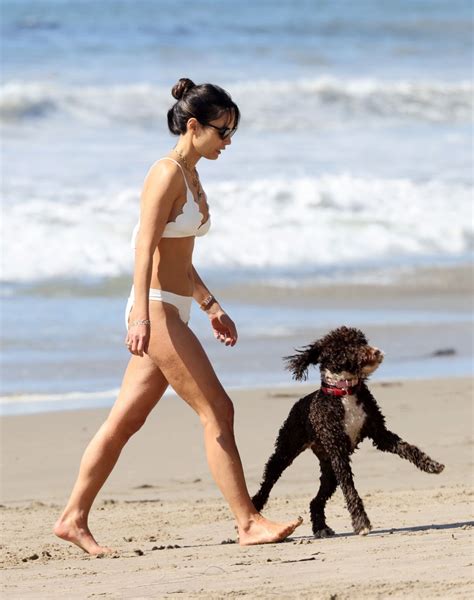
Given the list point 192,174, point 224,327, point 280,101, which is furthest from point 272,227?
point 192,174

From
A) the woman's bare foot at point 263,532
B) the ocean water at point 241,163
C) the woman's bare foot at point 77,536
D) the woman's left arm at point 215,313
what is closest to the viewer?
the woman's bare foot at point 263,532

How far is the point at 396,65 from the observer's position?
100ft

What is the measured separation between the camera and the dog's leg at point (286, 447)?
5328 millimetres

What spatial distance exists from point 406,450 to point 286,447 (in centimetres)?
53

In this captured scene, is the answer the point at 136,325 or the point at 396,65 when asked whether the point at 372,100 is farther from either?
the point at 136,325

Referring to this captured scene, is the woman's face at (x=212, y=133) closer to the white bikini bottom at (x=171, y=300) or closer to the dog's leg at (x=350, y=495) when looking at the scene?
the white bikini bottom at (x=171, y=300)

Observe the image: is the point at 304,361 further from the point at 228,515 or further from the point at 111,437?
the point at 228,515

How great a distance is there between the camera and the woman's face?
510 cm

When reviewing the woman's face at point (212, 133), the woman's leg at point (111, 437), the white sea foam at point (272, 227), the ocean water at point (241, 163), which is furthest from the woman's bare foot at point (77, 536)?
the white sea foam at point (272, 227)

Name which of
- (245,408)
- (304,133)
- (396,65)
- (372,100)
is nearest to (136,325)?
(245,408)

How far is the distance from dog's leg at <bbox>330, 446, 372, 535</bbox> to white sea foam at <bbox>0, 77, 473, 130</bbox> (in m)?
17.7

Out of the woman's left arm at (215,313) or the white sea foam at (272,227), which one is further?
the white sea foam at (272,227)

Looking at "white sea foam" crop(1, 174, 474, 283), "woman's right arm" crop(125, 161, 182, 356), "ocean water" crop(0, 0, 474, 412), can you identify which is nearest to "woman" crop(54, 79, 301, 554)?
"woman's right arm" crop(125, 161, 182, 356)

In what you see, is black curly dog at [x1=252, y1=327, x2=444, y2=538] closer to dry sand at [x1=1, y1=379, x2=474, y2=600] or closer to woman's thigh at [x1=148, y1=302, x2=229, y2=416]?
dry sand at [x1=1, y1=379, x2=474, y2=600]
